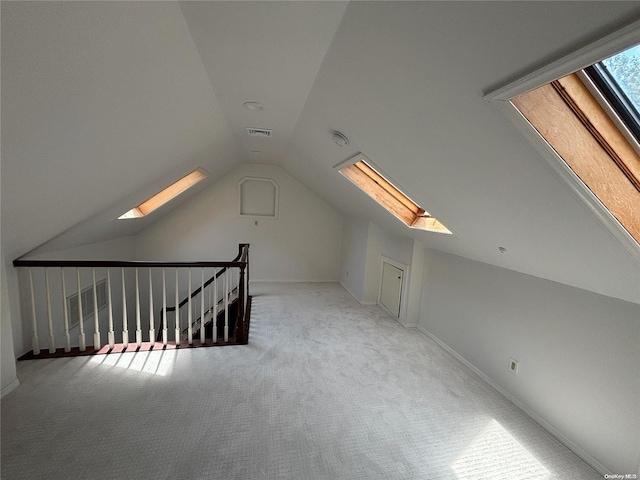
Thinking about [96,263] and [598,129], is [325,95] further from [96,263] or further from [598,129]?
[96,263]

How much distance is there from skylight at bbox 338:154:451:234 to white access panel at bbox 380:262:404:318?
0.95 metres

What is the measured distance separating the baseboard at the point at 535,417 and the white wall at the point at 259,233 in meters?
2.98

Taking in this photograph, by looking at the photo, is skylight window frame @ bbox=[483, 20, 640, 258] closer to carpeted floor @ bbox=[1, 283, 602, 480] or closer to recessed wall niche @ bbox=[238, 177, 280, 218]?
carpeted floor @ bbox=[1, 283, 602, 480]

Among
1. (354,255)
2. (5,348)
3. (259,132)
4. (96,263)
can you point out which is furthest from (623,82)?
(354,255)

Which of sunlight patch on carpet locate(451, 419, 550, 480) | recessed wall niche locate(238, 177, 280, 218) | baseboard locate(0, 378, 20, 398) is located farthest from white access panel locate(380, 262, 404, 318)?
baseboard locate(0, 378, 20, 398)

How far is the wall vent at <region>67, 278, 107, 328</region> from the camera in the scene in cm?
294

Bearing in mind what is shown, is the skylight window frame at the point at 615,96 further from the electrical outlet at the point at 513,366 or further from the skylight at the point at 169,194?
the skylight at the point at 169,194

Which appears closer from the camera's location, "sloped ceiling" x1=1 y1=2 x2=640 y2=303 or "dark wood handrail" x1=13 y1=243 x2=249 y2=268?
"sloped ceiling" x1=1 y1=2 x2=640 y2=303

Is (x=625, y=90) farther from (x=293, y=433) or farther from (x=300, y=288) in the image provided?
(x=300, y=288)

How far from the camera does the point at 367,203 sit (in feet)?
10.7

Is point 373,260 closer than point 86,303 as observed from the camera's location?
No

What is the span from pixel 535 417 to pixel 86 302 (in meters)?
4.71

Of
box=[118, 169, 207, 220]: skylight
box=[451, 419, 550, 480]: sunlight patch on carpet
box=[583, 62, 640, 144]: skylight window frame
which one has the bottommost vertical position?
box=[451, 419, 550, 480]: sunlight patch on carpet

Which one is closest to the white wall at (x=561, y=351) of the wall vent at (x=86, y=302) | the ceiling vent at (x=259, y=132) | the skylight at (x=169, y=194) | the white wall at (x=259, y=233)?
the ceiling vent at (x=259, y=132)
